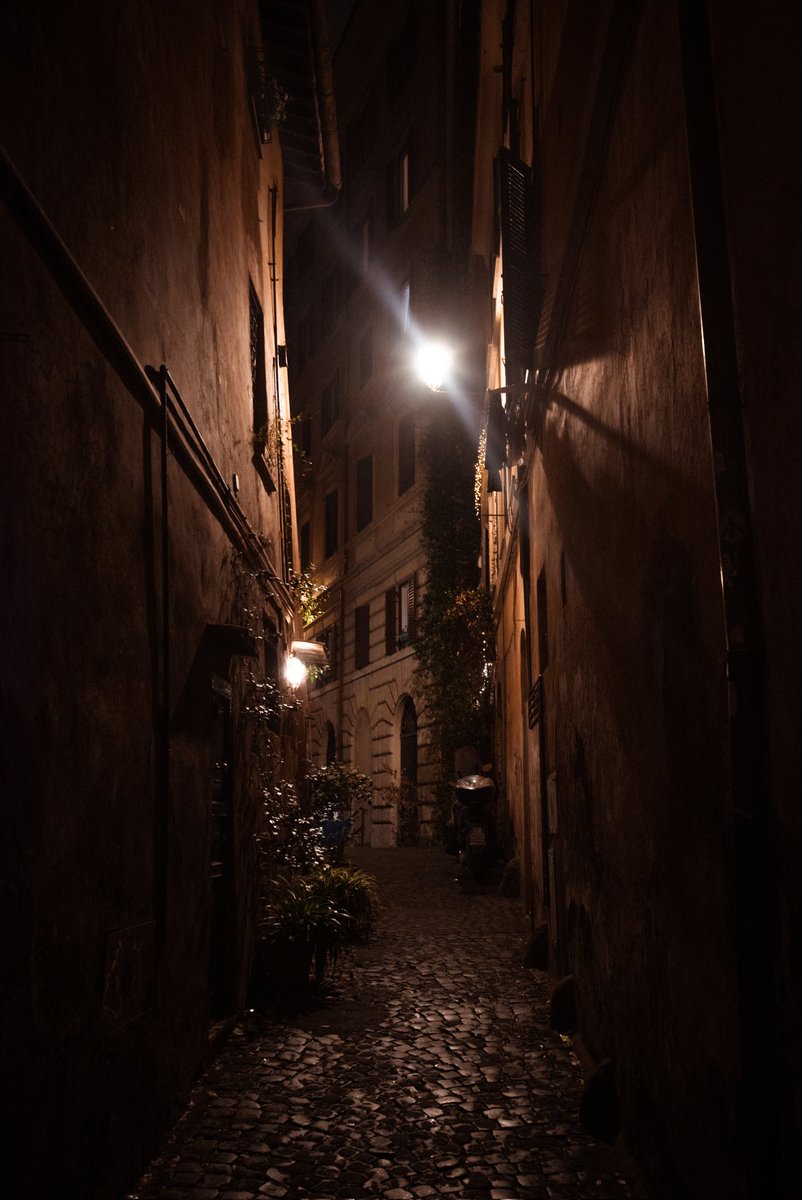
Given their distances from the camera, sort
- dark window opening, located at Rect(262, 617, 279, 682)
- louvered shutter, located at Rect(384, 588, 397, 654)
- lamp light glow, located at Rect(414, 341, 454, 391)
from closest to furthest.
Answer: dark window opening, located at Rect(262, 617, 279, 682) → lamp light glow, located at Rect(414, 341, 454, 391) → louvered shutter, located at Rect(384, 588, 397, 654)

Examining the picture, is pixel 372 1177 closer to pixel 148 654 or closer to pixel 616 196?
pixel 148 654

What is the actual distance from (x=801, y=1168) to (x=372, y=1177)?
237 cm

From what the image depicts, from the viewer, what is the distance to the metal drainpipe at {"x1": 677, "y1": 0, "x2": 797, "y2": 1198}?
2.32 metres

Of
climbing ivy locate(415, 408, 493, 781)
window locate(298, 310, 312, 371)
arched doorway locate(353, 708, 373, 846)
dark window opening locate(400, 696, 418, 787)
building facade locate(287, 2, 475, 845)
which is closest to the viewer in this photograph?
climbing ivy locate(415, 408, 493, 781)

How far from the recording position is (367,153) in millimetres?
25906

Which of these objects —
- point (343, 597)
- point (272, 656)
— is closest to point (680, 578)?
point (272, 656)

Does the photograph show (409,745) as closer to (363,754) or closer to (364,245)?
(363,754)

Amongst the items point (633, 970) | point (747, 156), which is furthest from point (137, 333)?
point (633, 970)

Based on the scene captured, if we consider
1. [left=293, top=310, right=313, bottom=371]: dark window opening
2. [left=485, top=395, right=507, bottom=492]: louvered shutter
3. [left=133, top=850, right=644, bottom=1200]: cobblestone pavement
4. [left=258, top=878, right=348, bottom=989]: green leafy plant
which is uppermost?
[left=293, top=310, right=313, bottom=371]: dark window opening

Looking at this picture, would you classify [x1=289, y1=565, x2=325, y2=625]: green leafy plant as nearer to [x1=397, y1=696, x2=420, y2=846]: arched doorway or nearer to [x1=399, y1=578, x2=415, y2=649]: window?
[x1=399, y1=578, x2=415, y2=649]: window

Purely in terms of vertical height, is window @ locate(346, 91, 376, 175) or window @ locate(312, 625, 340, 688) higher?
window @ locate(346, 91, 376, 175)

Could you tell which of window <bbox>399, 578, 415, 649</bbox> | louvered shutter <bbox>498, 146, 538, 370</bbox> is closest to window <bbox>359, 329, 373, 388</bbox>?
window <bbox>399, 578, 415, 649</bbox>

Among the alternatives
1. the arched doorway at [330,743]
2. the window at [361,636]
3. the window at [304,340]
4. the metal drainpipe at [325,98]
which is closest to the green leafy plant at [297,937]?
the metal drainpipe at [325,98]

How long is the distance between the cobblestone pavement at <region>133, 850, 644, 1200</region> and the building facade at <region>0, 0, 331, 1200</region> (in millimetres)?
307
